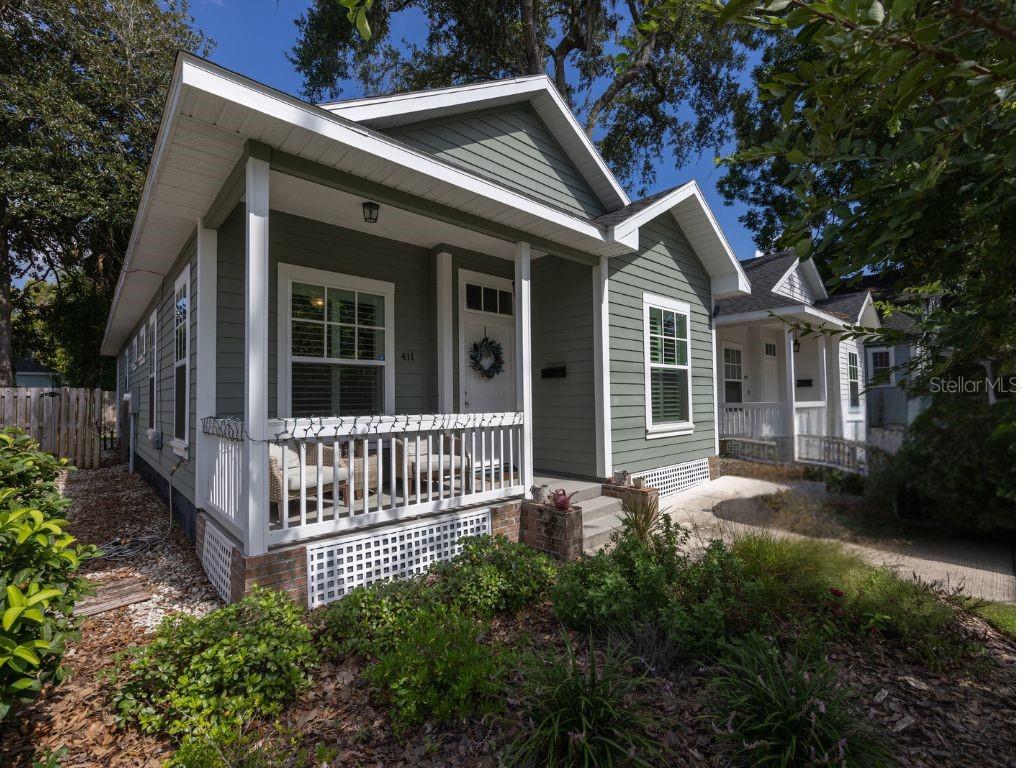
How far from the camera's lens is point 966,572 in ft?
13.1

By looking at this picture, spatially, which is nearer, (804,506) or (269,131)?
(269,131)

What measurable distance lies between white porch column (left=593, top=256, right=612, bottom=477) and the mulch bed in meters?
3.24

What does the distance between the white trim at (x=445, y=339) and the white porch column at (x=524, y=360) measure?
3.69 feet

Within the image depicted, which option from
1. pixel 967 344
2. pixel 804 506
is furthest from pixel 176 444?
pixel 804 506

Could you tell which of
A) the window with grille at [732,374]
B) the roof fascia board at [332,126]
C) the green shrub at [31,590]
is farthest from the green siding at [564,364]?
the window with grille at [732,374]

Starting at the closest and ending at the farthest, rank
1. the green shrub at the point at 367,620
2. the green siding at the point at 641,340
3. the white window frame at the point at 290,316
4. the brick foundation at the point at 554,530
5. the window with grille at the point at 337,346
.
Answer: the green shrub at the point at 367,620 → the brick foundation at the point at 554,530 → the white window frame at the point at 290,316 → the window with grille at the point at 337,346 → the green siding at the point at 641,340

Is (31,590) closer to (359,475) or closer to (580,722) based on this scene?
(580,722)

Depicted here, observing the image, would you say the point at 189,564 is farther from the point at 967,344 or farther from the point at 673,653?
the point at 967,344

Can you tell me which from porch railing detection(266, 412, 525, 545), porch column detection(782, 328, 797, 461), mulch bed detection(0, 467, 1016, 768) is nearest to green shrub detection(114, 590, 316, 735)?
mulch bed detection(0, 467, 1016, 768)

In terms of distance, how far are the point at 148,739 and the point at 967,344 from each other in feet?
12.4

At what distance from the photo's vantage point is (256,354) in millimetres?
3490

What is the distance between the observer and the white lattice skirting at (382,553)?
12.2 ft

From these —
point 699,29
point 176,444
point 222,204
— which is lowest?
point 176,444
